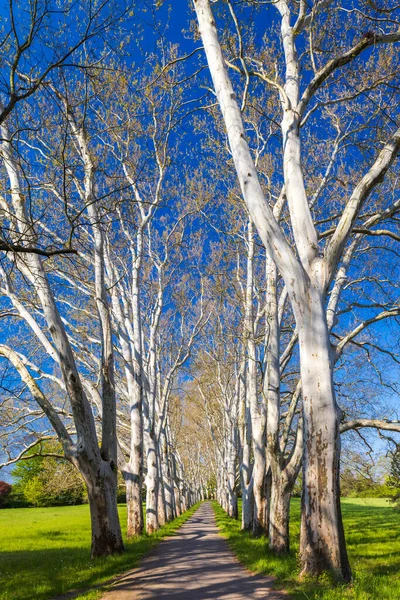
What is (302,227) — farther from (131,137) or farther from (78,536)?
(78,536)

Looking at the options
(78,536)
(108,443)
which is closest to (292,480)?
(108,443)

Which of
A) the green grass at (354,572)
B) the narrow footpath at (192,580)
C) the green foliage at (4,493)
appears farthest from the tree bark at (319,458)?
the green foliage at (4,493)

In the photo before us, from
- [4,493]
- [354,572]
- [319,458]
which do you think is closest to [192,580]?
[354,572]

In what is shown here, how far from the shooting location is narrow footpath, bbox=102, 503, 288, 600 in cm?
518

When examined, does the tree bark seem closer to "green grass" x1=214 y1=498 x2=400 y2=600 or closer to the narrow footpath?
"green grass" x1=214 y1=498 x2=400 y2=600

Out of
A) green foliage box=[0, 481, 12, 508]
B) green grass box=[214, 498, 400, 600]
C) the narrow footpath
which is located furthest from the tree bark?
green foliage box=[0, 481, 12, 508]

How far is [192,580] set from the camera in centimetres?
628

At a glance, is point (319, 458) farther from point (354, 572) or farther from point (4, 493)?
point (4, 493)

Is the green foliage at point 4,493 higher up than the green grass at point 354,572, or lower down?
lower down

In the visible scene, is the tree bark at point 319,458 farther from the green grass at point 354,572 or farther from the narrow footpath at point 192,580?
the narrow footpath at point 192,580

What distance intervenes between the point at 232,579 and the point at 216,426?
27.5m

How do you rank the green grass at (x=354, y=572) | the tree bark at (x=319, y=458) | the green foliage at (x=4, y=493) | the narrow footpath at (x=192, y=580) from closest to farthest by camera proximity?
the green grass at (x=354, y=572) → the tree bark at (x=319, y=458) → the narrow footpath at (x=192, y=580) → the green foliage at (x=4, y=493)

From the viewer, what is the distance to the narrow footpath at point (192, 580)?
5.18 m

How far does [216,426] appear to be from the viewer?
33031mm
